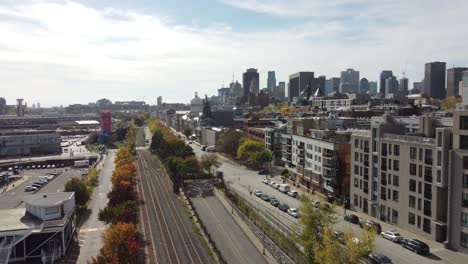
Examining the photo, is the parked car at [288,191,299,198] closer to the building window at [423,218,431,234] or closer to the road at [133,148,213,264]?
the road at [133,148,213,264]

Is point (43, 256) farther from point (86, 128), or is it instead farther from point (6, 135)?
point (86, 128)

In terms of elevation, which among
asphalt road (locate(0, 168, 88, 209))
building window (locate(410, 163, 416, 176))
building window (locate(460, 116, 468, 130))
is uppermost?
building window (locate(460, 116, 468, 130))

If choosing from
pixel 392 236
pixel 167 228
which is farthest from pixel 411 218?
pixel 167 228

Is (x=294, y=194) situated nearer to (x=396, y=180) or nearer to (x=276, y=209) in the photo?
(x=276, y=209)

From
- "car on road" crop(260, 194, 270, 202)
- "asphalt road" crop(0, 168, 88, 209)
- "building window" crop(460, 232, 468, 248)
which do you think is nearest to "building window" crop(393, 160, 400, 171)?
"building window" crop(460, 232, 468, 248)

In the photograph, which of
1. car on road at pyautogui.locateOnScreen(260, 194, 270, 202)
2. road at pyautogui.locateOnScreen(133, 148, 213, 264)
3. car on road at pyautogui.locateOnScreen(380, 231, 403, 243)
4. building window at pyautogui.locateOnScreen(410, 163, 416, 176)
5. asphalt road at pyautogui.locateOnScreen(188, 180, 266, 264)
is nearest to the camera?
asphalt road at pyautogui.locateOnScreen(188, 180, 266, 264)

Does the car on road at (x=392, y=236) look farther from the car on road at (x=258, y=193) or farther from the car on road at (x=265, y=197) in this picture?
the car on road at (x=258, y=193)

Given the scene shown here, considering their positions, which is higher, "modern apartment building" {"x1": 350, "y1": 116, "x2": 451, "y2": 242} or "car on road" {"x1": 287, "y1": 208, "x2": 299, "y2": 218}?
"modern apartment building" {"x1": 350, "y1": 116, "x2": 451, "y2": 242}
